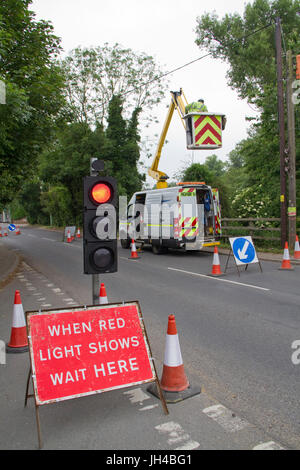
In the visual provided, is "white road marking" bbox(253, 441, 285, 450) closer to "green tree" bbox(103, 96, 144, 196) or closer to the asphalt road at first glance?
the asphalt road

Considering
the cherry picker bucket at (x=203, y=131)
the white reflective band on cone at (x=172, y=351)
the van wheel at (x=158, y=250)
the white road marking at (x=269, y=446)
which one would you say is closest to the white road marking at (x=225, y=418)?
the white road marking at (x=269, y=446)

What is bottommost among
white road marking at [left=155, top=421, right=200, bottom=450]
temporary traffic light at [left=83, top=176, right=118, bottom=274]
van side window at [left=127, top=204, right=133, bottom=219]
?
white road marking at [left=155, top=421, right=200, bottom=450]

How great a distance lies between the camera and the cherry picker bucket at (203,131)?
10195mm

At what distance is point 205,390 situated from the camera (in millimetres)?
4074

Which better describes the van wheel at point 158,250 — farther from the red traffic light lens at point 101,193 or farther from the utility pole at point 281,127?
the red traffic light lens at point 101,193

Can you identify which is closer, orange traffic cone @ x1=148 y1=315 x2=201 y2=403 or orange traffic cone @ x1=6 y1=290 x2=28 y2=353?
orange traffic cone @ x1=148 y1=315 x2=201 y2=403

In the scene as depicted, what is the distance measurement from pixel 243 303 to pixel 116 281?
4.10 meters

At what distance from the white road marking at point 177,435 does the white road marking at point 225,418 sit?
0.34 meters

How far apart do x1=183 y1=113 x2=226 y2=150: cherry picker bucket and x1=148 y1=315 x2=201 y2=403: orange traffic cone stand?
6844 mm

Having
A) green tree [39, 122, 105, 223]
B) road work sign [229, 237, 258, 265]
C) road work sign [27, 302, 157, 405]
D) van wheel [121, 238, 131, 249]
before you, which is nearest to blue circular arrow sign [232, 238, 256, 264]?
road work sign [229, 237, 258, 265]

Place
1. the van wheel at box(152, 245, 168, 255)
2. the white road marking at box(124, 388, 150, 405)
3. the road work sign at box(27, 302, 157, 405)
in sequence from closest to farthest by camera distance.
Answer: the road work sign at box(27, 302, 157, 405) < the white road marking at box(124, 388, 150, 405) < the van wheel at box(152, 245, 168, 255)

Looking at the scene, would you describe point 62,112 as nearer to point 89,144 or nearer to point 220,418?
point 220,418

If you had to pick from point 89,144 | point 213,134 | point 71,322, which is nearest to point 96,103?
point 89,144

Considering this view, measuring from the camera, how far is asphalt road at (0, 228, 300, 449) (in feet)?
12.2
